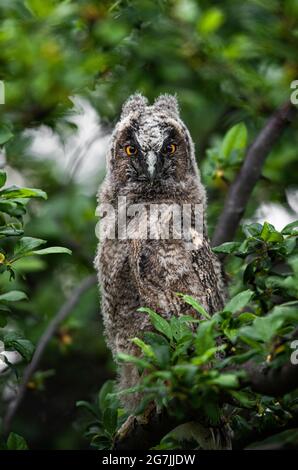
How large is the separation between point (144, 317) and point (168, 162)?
901 millimetres

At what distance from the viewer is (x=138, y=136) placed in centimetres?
402

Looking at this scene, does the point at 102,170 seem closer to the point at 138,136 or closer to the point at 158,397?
the point at 138,136

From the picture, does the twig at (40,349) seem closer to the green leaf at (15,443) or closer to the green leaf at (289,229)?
the green leaf at (15,443)

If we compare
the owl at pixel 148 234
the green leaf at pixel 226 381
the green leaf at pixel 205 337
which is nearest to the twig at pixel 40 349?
the owl at pixel 148 234

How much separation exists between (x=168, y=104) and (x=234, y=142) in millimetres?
600

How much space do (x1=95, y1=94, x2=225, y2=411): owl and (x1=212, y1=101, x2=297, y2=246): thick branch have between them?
27cm

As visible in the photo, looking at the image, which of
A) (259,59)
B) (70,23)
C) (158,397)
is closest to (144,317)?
(158,397)

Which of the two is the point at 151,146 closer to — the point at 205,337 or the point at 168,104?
the point at 168,104

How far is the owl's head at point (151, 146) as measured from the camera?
4.00 meters

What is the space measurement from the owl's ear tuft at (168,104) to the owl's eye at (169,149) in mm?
204

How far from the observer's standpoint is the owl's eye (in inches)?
160

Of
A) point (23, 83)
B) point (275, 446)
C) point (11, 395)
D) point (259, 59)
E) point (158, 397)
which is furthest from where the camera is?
point (259, 59)

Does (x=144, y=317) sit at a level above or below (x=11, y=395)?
above

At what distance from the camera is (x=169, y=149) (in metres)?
4.10
